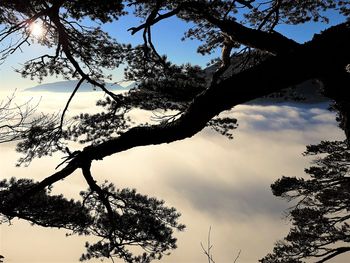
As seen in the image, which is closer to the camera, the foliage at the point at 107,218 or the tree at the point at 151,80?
the tree at the point at 151,80

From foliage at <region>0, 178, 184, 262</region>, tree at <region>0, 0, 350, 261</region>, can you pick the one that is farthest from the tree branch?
foliage at <region>0, 178, 184, 262</region>

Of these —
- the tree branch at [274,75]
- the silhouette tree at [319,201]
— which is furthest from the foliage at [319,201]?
the tree branch at [274,75]

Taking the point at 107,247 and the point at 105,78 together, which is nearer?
the point at 107,247

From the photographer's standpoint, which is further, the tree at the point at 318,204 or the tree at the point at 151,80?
the tree at the point at 318,204

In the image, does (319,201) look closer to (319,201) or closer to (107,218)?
(319,201)

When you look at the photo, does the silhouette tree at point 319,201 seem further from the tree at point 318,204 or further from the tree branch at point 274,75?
the tree branch at point 274,75

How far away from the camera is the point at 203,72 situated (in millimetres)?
5902

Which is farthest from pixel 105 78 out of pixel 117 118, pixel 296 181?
pixel 296 181

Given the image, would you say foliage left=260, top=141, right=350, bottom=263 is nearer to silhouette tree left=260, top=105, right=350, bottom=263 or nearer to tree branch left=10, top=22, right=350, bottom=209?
silhouette tree left=260, top=105, right=350, bottom=263

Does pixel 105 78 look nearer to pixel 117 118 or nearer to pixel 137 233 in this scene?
pixel 117 118

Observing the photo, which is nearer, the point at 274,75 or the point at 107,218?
the point at 274,75

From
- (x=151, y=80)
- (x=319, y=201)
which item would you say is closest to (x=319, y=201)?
(x=319, y=201)

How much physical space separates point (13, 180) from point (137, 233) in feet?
7.03

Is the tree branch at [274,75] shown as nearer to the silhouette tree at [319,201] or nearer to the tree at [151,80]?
the tree at [151,80]
